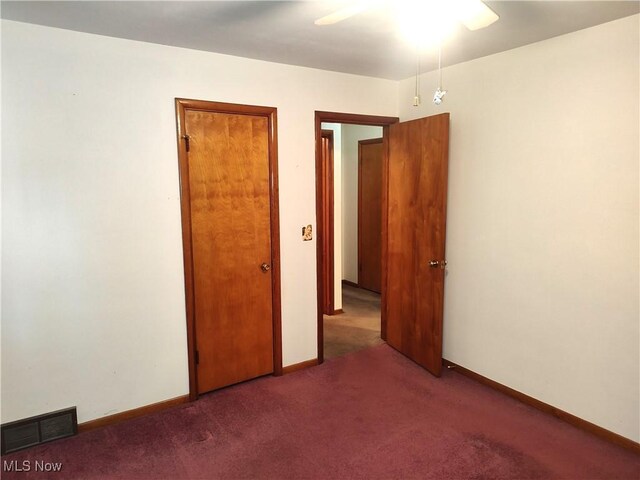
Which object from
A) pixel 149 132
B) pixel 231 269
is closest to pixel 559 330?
pixel 231 269

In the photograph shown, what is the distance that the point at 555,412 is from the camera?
2.71 m

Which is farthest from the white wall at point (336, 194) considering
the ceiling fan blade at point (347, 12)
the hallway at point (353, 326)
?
the ceiling fan blade at point (347, 12)

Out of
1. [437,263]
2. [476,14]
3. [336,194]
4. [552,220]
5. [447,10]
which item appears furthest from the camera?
[336,194]

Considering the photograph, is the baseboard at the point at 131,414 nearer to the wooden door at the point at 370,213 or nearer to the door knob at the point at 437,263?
the door knob at the point at 437,263

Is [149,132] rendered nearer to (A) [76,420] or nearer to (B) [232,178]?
(B) [232,178]

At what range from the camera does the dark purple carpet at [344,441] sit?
7.29 feet

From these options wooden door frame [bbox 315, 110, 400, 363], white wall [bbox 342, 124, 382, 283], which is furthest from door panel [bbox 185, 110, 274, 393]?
white wall [bbox 342, 124, 382, 283]

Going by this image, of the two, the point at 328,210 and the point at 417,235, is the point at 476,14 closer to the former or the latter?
the point at 417,235

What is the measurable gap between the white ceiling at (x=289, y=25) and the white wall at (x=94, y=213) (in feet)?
0.54

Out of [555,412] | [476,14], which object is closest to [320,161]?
[476,14]

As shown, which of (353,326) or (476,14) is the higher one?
(476,14)

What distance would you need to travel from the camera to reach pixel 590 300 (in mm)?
2488

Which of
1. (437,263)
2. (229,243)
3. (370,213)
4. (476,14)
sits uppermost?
(476,14)

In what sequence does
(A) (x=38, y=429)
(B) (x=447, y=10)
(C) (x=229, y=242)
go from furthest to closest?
1. (C) (x=229, y=242)
2. (A) (x=38, y=429)
3. (B) (x=447, y=10)
